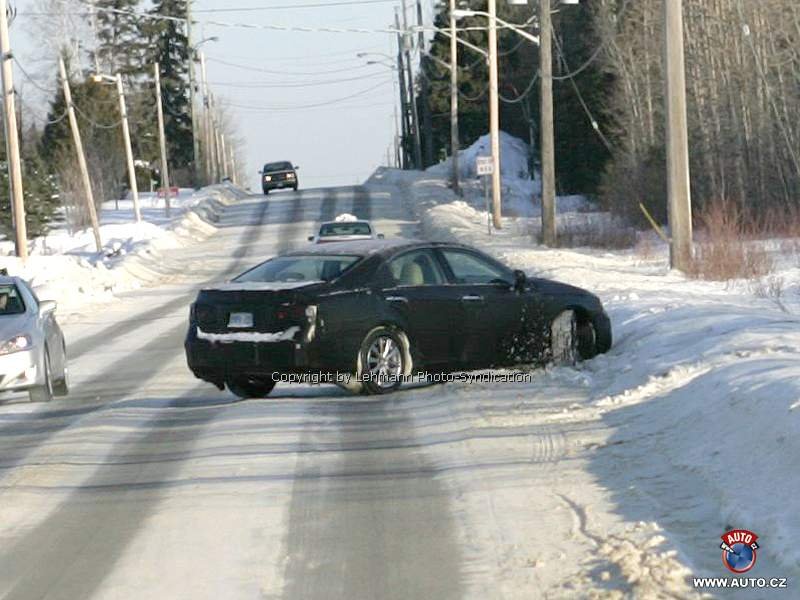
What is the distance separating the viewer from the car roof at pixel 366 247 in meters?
15.3

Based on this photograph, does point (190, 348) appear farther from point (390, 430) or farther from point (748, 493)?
point (748, 493)

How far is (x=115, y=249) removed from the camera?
53688 mm

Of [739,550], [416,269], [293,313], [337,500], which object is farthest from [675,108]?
[739,550]

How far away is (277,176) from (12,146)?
46853 millimetres

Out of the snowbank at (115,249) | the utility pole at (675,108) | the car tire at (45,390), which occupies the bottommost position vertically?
the snowbank at (115,249)

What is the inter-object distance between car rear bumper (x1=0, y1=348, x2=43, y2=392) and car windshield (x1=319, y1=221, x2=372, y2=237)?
26.6m

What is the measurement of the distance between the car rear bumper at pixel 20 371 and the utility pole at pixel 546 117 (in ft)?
84.7

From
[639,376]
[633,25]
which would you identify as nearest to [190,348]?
[639,376]

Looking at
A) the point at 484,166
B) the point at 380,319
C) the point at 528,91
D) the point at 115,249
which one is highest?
the point at 528,91

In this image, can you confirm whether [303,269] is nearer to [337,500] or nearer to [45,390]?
[45,390]

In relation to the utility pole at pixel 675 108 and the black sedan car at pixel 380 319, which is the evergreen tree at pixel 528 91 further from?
the black sedan car at pixel 380 319

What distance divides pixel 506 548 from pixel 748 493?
4.92 ft

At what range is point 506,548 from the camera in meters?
8.07

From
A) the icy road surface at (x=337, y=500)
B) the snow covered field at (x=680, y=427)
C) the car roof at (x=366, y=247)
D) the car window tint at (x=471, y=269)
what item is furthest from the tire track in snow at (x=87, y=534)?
the car window tint at (x=471, y=269)
